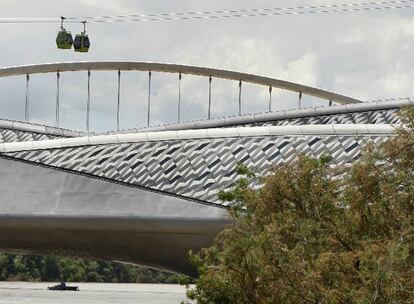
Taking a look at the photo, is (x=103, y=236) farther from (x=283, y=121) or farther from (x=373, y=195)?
(x=373, y=195)

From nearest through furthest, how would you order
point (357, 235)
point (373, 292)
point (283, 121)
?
point (373, 292)
point (357, 235)
point (283, 121)

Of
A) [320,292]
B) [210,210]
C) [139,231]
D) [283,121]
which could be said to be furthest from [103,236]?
[320,292]

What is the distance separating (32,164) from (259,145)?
11.0 m

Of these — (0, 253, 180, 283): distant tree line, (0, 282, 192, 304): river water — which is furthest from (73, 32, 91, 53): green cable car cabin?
(0, 253, 180, 283): distant tree line

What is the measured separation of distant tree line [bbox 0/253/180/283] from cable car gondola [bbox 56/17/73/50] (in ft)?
358

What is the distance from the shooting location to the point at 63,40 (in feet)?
163

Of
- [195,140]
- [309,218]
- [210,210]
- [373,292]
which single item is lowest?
[373,292]

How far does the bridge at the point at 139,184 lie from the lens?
5034cm

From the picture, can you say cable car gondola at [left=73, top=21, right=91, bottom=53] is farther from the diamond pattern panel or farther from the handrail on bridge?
→ the handrail on bridge

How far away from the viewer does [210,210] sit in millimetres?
50031

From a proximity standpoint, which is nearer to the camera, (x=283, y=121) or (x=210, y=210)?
(x=210, y=210)

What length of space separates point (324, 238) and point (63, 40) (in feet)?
98.4

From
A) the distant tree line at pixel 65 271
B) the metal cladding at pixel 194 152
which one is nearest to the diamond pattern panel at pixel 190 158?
the metal cladding at pixel 194 152

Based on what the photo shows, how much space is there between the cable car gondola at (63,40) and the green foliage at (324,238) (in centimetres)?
2618
